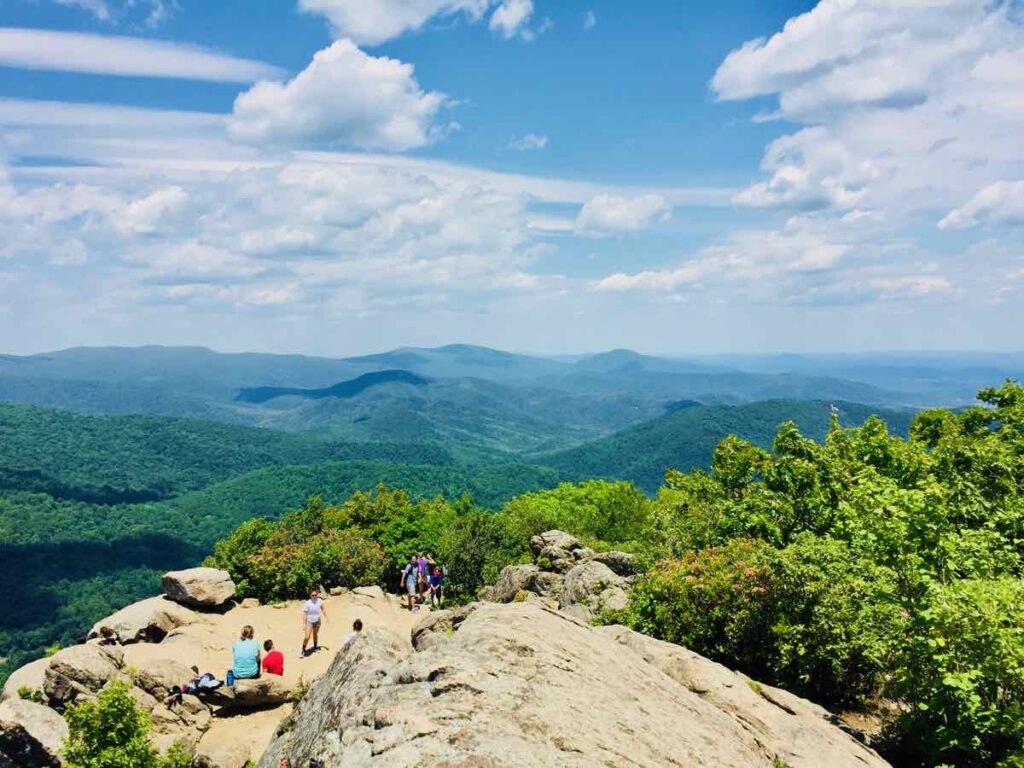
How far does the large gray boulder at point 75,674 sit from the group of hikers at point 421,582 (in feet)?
42.7

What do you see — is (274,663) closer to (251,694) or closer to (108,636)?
(251,694)

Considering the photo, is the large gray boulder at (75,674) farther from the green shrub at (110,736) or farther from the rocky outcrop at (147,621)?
the rocky outcrop at (147,621)

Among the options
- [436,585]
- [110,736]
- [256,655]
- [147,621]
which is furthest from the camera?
[436,585]

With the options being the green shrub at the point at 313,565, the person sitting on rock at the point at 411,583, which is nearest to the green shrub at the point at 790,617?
the person sitting on rock at the point at 411,583

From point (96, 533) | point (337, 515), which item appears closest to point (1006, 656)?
point (337, 515)

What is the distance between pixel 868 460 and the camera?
2522cm

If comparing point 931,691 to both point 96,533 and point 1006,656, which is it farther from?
point 96,533

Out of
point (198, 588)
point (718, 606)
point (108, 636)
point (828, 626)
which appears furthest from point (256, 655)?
point (828, 626)

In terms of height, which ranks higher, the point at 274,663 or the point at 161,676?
the point at 274,663

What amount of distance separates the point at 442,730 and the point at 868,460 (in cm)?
2333

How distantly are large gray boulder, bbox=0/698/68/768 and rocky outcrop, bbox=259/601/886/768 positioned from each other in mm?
8537

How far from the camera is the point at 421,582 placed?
3244 centimetres

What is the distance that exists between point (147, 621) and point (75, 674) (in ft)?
21.5

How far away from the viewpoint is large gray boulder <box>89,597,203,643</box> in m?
24.9
